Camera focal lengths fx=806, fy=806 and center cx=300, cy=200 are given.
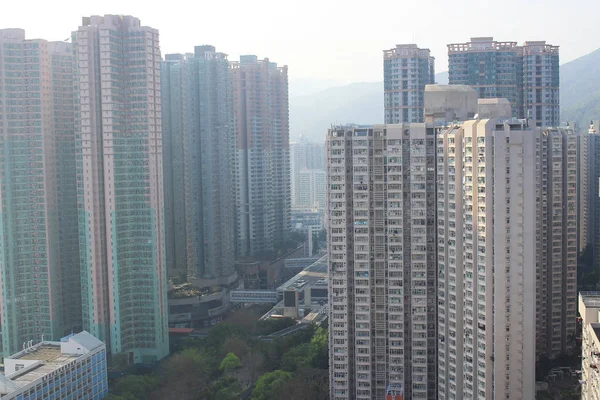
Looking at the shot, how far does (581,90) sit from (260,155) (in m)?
45.4

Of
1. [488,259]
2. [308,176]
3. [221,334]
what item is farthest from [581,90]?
[488,259]

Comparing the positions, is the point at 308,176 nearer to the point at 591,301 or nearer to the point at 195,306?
the point at 195,306

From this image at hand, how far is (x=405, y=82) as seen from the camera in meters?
37.1

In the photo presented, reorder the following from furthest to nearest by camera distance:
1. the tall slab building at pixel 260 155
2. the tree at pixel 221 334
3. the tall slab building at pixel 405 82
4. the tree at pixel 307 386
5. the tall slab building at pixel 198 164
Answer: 1. the tall slab building at pixel 260 155
2. the tall slab building at pixel 198 164
3. the tall slab building at pixel 405 82
4. the tree at pixel 221 334
5. the tree at pixel 307 386

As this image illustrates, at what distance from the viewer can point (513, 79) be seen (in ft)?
122

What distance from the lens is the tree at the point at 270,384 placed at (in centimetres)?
2281

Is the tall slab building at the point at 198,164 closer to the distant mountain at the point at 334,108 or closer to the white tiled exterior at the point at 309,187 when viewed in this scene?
the white tiled exterior at the point at 309,187

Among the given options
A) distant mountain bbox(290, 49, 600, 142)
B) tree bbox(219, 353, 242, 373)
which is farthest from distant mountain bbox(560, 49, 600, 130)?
tree bbox(219, 353, 242, 373)

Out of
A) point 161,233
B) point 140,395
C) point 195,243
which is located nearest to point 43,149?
point 161,233

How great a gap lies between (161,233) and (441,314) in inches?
480

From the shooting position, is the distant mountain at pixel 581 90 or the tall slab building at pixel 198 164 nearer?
the tall slab building at pixel 198 164

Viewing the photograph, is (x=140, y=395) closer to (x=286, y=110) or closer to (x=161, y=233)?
(x=161, y=233)

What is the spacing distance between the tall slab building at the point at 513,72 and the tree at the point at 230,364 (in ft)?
59.7

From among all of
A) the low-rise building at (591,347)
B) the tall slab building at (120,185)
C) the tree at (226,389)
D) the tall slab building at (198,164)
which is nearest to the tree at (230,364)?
the tree at (226,389)
